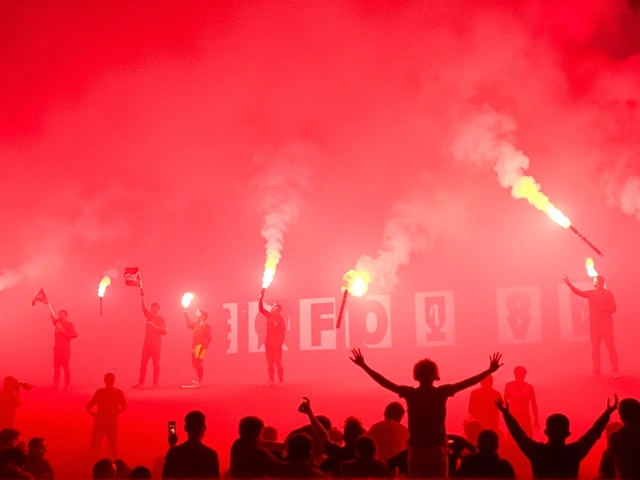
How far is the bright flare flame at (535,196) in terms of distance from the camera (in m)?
14.4

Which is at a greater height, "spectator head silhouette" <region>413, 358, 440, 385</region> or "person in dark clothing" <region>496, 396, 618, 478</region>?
"spectator head silhouette" <region>413, 358, 440, 385</region>

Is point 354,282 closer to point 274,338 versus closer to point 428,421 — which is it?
point 274,338

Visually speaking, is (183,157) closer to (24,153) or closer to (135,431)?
(24,153)

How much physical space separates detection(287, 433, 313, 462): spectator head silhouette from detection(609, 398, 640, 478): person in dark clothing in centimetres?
214

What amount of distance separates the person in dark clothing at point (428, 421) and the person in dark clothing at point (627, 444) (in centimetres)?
93

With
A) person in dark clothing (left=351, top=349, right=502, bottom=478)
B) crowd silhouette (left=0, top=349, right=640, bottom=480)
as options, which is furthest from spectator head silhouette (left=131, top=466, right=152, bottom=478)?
person in dark clothing (left=351, top=349, right=502, bottom=478)

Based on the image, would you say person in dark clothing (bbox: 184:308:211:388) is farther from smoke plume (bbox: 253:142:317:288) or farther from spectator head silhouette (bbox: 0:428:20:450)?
spectator head silhouette (bbox: 0:428:20:450)

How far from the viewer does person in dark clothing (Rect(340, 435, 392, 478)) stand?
545 centimetres

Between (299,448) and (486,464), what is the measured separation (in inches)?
52.1

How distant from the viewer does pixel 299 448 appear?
5.61 metres

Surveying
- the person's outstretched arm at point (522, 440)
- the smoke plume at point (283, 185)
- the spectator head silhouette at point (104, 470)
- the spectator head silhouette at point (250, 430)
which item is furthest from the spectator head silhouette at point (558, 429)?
the smoke plume at point (283, 185)

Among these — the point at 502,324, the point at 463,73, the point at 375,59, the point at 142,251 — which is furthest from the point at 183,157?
the point at 502,324

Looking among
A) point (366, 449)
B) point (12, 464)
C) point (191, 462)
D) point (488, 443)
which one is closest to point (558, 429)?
point (488, 443)

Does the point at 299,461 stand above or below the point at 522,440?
below
